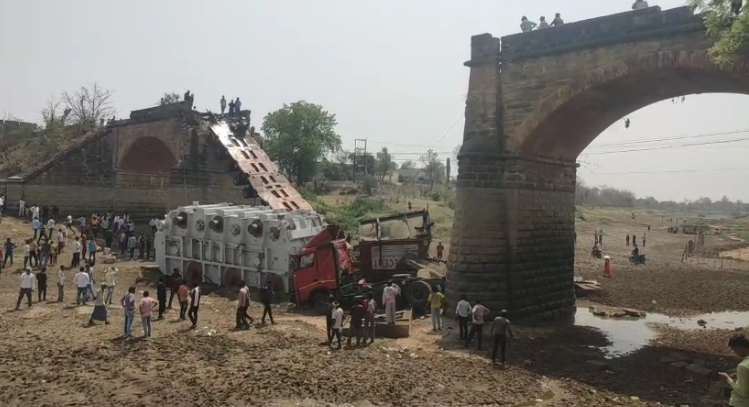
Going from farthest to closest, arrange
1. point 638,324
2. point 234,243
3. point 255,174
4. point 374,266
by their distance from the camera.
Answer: point 255,174 → point 234,243 → point 374,266 → point 638,324

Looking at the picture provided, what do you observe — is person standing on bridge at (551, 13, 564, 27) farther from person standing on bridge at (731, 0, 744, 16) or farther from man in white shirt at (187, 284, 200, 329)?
man in white shirt at (187, 284, 200, 329)

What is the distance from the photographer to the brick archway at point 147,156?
3338 cm

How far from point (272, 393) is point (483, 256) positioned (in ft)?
26.4

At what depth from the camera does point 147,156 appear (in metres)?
35.2

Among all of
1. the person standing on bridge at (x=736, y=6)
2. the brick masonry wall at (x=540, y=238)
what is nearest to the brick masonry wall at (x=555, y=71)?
the brick masonry wall at (x=540, y=238)

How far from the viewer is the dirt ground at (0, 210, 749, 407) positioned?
9906mm

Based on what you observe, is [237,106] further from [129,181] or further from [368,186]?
[368,186]

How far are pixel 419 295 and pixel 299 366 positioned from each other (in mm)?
6272

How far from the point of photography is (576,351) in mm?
14180

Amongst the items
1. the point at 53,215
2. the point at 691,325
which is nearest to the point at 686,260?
the point at 691,325

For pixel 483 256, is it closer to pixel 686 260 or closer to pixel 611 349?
pixel 611 349

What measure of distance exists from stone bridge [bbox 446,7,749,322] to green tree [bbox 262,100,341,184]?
1613 inches

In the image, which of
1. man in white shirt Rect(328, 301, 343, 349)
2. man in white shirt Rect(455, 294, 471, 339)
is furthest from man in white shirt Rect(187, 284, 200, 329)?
man in white shirt Rect(455, 294, 471, 339)

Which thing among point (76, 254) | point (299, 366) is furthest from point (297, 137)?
point (299, 366)
